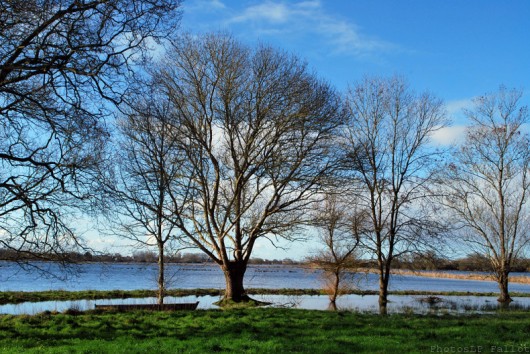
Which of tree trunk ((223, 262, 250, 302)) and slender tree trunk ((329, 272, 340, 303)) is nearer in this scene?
tree trunk ((223, 262, 250, 302))

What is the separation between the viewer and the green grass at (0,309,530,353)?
964cm

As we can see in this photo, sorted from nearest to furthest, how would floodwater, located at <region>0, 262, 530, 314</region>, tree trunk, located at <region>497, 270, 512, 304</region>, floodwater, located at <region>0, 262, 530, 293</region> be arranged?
floodwater, located at <region>0, 262, 530, 314</region>
floodwater, located at <region>0, 262, 530, 293</region>
tree trunk, located at <region>497, 270, 512, 304</region>

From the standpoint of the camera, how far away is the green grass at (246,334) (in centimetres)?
964

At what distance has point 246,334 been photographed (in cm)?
1129

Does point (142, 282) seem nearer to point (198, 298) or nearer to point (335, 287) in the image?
point (198, 298)

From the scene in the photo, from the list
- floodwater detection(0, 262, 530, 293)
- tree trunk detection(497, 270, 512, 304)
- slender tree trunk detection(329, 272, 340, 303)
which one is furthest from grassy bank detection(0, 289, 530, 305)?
tree trunk detection(497, 270, 512, 304)

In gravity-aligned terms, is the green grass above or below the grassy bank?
above

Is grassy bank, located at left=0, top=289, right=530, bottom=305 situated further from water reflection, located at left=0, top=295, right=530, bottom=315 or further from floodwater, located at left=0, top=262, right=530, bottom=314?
water reflection, located at left=0, top=295, right=530, bottom=315

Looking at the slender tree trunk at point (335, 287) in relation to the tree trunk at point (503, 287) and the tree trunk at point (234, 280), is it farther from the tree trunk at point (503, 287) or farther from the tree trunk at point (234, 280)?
the tree trunk at point (503, 287)

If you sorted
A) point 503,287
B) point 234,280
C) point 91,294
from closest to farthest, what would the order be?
point 234,280 < point 91,294 < point 503,287

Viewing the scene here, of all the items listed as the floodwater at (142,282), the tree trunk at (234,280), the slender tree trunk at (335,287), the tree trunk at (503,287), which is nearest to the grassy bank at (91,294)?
the floodwater at (142,282)

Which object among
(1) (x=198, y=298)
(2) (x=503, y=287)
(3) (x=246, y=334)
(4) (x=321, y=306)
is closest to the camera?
(3) (x=246, y=334)

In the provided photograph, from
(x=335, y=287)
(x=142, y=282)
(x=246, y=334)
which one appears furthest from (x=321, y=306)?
(x=142, y=282)

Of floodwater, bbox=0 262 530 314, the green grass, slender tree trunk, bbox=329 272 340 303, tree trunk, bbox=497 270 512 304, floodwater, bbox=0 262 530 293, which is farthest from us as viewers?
tree trunk, bbox=497 270 512 304
